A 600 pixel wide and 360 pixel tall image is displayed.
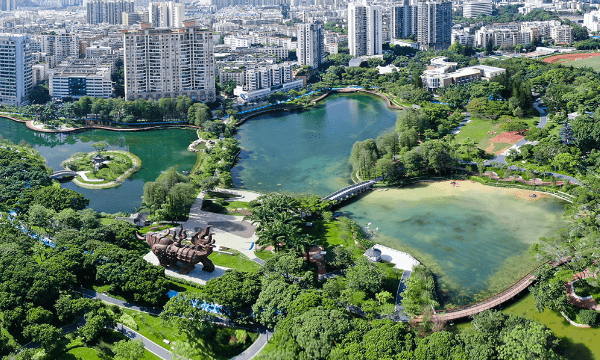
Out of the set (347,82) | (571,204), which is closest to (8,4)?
(347,82)

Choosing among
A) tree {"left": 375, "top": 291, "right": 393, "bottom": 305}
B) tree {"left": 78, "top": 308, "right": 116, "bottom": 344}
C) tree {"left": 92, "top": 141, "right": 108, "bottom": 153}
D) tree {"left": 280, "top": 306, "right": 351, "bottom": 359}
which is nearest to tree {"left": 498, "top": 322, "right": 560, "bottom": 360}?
tree {"left": 375, "top": 291, "right": 393, "bottom": 305}

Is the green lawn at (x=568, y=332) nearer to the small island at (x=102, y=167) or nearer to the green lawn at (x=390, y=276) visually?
the green lawn at (x=390, y=276)

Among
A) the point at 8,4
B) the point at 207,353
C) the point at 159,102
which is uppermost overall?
the point at 8,4

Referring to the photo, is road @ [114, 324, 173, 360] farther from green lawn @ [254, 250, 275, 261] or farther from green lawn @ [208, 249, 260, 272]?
green lawn @ [254, 250, 275, 261]

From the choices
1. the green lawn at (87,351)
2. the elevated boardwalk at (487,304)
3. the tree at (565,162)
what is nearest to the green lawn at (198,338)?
the green lawn at (87,351)

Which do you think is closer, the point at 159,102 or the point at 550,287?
the point at 550,287

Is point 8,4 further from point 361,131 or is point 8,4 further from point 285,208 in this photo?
A: point 285,208

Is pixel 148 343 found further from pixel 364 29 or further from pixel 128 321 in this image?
pixel 364 29
